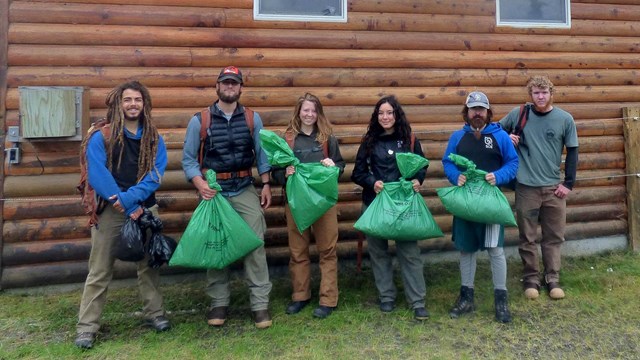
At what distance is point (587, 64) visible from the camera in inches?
239

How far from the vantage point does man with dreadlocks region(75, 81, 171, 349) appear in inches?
145

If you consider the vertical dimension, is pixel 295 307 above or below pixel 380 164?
below

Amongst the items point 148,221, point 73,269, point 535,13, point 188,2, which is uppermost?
point 535,13

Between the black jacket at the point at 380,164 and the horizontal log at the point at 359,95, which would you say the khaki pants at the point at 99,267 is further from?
the black jacket at the point at 380,164

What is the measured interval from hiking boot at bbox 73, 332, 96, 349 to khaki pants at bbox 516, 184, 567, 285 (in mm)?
3983

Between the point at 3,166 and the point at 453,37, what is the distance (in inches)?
200

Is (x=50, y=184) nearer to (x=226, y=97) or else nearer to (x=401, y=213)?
(x=226, y=97)

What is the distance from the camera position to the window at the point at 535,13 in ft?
19.4

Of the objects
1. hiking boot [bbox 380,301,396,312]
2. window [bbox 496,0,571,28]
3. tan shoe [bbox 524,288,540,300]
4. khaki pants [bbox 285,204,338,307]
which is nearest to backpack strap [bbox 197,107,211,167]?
khaki pants [bbox 285,204,338,307]

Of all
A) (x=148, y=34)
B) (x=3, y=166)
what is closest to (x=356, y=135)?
(x=148, y=34)

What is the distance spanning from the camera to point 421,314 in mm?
4145

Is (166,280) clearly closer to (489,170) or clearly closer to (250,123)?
(250,123)

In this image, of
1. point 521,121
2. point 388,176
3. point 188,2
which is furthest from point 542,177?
point 188,2

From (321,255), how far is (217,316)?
104cm
